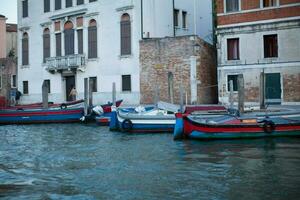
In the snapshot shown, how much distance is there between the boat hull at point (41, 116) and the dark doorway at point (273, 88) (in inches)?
342

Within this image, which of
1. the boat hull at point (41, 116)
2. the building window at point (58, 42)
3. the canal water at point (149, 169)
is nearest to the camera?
the canal water at point (149, 169)

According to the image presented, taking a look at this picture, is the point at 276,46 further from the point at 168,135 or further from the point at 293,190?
the point at 293,190

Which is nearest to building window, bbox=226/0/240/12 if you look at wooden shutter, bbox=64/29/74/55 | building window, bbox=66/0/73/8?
wooden shutter, bbox=64/29/74/55

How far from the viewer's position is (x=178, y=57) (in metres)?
23.7

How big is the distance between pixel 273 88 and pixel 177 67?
4967mm

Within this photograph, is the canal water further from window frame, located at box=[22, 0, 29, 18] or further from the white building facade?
window frame, located at box=[22, 0, 29, 18]

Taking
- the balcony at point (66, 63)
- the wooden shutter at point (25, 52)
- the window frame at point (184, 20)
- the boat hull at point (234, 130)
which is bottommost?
the boat hull at point (234, 130)

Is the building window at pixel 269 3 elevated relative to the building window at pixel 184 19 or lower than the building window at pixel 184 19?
lower

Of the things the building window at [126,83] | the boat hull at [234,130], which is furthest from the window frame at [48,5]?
the boat hull at [234,130]

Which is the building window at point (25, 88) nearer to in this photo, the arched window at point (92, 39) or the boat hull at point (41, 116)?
the arched window at point (92, 39)

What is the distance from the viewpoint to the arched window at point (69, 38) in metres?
28.1

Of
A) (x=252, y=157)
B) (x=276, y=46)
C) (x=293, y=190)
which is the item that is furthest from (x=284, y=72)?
(x=293, y=190)

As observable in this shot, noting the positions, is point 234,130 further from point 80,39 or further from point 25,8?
point 25,8

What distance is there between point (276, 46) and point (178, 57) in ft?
16.1
